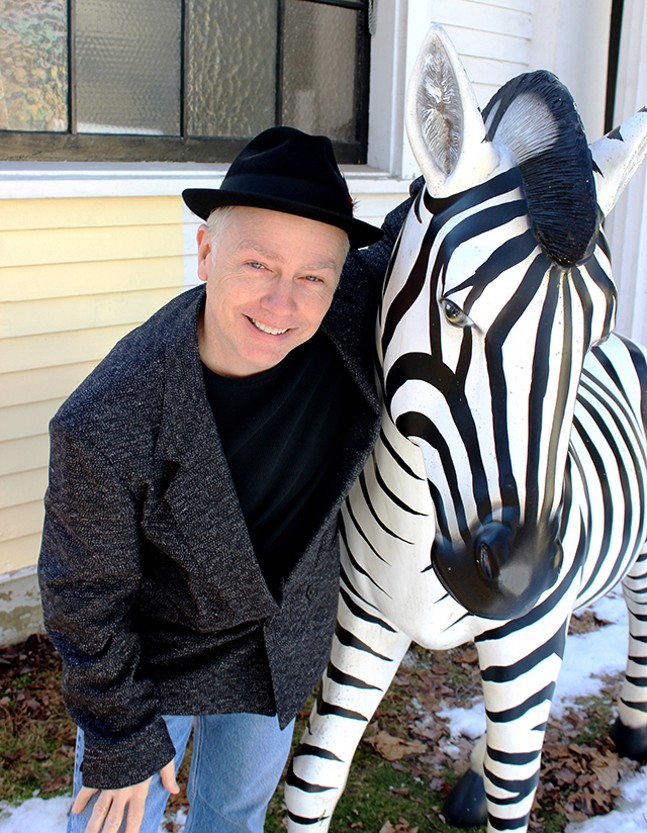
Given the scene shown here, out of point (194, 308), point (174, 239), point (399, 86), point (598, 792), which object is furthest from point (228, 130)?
point (598, 792)

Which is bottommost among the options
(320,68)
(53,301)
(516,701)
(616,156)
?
(516,701)

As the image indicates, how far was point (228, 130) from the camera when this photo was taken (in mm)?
4043

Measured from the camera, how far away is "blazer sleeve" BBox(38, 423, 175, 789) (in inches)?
59.8

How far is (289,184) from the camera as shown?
152 cm

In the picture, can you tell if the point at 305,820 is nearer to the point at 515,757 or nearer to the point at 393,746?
the point at 515,757

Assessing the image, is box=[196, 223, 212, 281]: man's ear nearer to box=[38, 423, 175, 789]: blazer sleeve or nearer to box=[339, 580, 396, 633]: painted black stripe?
box=[38, 423, 175, 789]: blazer sleeve

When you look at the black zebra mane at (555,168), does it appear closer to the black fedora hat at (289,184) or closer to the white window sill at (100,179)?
the black fedora hat at (289,184)

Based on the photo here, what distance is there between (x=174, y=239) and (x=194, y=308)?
2.23 metres

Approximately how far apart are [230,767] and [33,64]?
9.46 feet

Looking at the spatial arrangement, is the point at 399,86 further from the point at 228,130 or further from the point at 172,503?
the point at 172,503

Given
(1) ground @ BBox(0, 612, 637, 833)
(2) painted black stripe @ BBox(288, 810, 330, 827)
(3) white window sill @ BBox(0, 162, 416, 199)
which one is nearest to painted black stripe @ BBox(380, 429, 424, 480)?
(2) painted black stripe @ BBox(288, 810, 330, 827)

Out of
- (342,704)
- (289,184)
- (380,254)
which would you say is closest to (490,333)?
(289,184)

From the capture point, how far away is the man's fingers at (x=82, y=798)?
5.49ft

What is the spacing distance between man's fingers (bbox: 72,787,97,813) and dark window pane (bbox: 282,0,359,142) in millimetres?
3417
